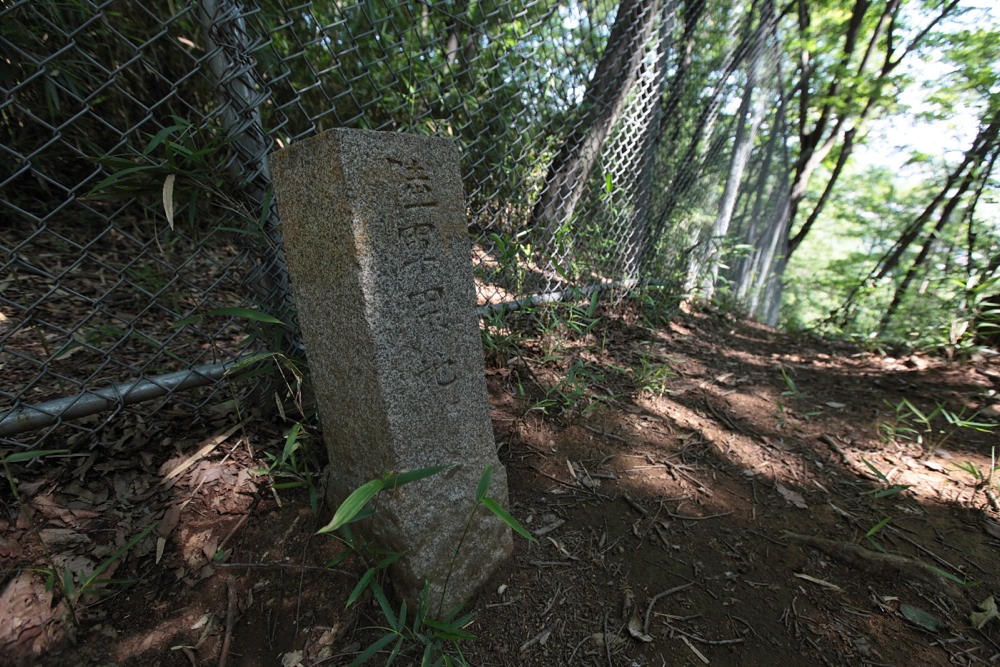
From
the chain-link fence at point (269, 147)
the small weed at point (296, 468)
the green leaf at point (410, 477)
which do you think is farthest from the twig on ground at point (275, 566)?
the chain-link fence at point (269, 147)

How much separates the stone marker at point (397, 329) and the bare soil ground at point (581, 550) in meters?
0.24

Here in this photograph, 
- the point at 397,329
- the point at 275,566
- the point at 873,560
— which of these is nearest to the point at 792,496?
the point at 873,560

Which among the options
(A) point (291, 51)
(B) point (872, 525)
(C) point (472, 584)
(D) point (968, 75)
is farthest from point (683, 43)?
(D) point (968, 75)

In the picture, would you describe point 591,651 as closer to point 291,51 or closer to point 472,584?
point 472,584

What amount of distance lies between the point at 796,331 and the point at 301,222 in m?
4.17

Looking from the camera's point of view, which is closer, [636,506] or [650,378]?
[636,506]

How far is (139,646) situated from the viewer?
0.93 meters

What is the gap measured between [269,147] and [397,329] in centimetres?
79

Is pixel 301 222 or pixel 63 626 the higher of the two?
pixel 301 222

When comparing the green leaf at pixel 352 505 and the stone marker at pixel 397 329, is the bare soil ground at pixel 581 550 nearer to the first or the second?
the stone marker at pixel 397 329

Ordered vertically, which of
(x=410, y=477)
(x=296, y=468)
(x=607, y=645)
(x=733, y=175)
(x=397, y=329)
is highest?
(x=733, y=175)

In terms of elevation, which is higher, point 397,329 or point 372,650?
point 397,329

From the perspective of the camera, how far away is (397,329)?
92 centimetres

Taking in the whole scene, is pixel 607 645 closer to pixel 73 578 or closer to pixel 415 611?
pixel 415 611
